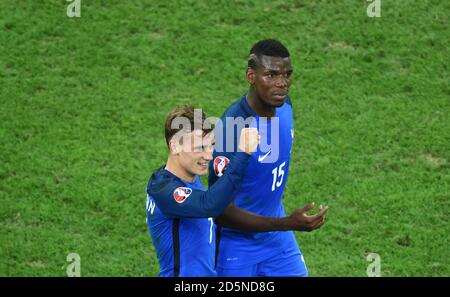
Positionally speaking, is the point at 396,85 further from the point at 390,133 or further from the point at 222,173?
the point at 222,173

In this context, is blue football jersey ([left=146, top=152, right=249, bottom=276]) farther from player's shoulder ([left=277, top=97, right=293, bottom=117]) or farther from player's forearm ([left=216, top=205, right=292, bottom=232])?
player's shoulder ([left=277, top=97, right=293, bottom=117])

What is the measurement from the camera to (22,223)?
1246 centimetres

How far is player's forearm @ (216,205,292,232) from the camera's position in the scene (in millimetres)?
8805

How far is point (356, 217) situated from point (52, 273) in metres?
3.37

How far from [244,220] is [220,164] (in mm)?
483

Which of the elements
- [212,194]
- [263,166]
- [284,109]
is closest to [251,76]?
[284,109]

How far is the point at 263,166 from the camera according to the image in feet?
30.2

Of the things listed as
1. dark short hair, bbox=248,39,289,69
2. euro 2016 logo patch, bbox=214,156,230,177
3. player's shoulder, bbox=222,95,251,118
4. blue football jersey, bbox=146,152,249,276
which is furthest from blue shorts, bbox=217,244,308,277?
dark short hair, bbox=248,39,289,69

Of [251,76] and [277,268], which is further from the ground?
[251,76]

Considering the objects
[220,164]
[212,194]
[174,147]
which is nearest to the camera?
[212,194]

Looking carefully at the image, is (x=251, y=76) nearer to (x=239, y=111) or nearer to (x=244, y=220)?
(x=239, y=111)

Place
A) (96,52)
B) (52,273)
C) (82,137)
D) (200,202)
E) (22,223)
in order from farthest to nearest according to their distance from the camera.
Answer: (96,52) < (82,137) < (22,223) < (52,273) < (200,202)

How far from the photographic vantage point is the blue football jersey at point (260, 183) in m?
9.16
